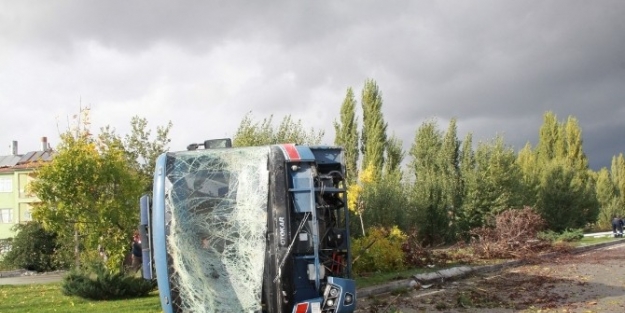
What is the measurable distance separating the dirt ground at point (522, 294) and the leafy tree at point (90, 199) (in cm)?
747

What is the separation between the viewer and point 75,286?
49.5 ft

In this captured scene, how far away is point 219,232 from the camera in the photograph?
8156 mm

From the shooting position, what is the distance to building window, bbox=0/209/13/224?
2343 inches

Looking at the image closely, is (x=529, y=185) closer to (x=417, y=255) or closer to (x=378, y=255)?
(x=417, y=255)

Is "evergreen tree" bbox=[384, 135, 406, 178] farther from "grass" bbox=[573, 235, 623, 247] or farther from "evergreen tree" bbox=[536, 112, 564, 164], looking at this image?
"evergreen tree" bbox=[536, 112, 564, 164]

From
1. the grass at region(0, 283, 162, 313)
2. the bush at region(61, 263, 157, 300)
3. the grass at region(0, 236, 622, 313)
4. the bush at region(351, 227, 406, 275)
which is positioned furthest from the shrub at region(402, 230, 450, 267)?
the bush at region(61, 263, 157, 300)

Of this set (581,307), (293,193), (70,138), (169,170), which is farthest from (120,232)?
(581,307)

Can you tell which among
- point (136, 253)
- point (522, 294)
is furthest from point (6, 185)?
point (522, 294)

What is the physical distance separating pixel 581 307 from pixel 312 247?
6.65 metres

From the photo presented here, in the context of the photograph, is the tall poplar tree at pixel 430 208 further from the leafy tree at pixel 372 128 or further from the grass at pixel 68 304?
the grass at pixel 68 304

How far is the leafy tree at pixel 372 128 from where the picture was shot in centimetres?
4475

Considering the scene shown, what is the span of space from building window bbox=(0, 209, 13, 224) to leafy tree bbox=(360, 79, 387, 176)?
3670 centimetres

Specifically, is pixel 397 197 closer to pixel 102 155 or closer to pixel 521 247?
pixel 521 247

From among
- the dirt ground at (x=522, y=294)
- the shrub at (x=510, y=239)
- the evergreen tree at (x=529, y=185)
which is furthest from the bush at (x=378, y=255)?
the evergreen tree at (x=529, y=185)
